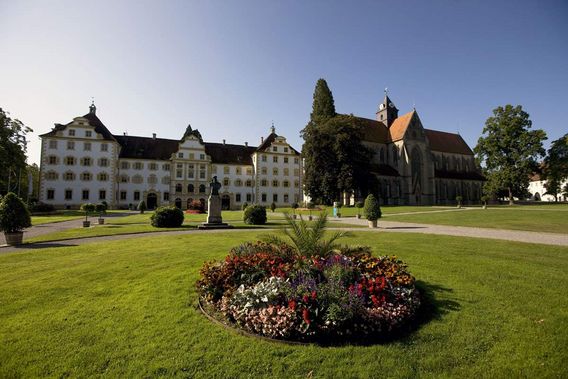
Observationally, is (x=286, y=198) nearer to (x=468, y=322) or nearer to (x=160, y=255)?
(x=160, y=255)

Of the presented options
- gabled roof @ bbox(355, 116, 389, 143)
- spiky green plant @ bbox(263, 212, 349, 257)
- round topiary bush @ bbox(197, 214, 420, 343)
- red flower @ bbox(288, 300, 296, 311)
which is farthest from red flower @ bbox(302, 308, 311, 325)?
gabled roof @ bbox(355, 116, 389, 143)

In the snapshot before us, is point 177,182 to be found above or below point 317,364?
above

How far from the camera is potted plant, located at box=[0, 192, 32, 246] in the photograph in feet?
39.5

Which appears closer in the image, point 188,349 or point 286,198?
point 188,349

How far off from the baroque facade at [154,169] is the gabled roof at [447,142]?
127ft

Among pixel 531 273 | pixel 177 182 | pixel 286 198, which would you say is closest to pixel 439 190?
pixel 286 198

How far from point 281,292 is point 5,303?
5456mm

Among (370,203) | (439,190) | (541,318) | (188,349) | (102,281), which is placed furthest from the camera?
(439,190)

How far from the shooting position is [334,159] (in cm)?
4534

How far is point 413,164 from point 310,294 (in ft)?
208

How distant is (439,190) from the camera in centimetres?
6419

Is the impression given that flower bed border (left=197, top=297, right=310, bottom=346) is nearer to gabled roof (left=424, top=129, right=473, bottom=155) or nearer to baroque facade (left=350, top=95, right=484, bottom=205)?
baroque facade (left=350, top=95, right=484, bottom=205)

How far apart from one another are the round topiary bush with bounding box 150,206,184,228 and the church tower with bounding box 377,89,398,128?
61344 mm

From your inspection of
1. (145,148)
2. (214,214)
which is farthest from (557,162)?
(145,148)
